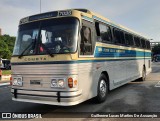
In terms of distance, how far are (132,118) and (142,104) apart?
1811mm

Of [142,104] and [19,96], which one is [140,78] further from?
[19,96]

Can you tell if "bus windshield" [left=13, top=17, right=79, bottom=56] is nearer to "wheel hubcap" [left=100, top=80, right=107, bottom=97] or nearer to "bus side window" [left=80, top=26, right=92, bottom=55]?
"bus side window" [left=80, top=26, right=92, bottom=55]

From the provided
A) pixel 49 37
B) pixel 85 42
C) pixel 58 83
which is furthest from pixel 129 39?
pixel 58 83

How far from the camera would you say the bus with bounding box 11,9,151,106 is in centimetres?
675

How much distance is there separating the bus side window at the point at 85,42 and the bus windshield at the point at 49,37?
324 mm

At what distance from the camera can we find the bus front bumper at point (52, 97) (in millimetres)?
6656

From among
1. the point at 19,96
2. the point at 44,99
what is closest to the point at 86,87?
the point at 44,99

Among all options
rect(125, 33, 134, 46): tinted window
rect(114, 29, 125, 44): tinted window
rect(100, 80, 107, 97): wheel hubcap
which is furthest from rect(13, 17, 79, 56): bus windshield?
rect(125, 33, 134, 46): tinted window

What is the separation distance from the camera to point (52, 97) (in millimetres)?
6793

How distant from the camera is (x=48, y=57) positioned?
22.8 ft

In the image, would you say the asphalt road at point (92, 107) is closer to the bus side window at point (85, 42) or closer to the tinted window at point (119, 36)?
the bus side window at point (85, 42)

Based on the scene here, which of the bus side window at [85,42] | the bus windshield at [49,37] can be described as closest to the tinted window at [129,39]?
the bus side window at [85,42]

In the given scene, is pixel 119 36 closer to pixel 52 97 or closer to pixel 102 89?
pixel 102 89

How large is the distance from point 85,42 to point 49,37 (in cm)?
110
